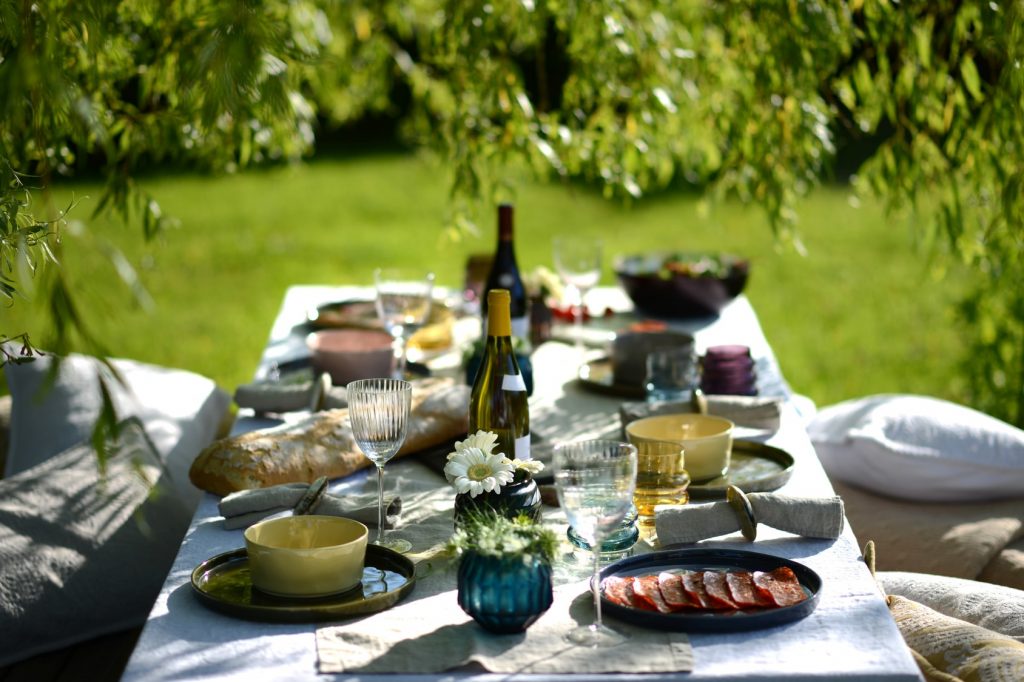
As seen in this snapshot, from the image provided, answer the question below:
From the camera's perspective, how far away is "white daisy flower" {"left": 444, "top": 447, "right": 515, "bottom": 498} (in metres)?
2.03

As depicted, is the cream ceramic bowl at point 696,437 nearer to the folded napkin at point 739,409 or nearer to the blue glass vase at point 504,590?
the folded napkin at point 739,409

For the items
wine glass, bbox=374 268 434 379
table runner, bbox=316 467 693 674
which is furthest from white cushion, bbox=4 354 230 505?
table runner, bbox=316 467 693 674

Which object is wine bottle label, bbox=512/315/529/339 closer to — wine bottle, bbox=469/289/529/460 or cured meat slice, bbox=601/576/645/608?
wine bottle, bbox=469/289/529/460

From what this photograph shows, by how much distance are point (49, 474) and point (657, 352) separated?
1463 mm

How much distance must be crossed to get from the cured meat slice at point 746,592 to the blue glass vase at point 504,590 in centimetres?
28

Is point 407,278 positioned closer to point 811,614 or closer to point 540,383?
Result: point 540,383

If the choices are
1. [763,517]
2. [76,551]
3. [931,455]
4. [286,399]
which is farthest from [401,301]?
[931,455]

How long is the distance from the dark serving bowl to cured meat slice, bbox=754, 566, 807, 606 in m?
2.02

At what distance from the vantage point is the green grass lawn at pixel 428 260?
7223 millimetres

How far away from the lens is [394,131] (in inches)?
603

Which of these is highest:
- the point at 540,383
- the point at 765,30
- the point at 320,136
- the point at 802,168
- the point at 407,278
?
the point at 765,30

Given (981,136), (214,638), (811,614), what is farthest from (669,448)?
(981,136)

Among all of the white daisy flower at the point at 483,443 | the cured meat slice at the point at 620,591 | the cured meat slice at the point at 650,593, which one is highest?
the white daisy flower at the point at 483,443

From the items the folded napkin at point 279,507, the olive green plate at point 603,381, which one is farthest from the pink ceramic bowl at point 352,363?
the folded napkin at point 279,507
